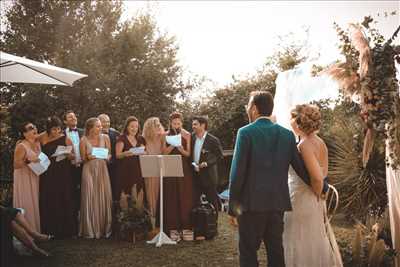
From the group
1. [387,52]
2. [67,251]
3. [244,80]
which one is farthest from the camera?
[244,80]

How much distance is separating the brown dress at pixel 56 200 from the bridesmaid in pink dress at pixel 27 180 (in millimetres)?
200

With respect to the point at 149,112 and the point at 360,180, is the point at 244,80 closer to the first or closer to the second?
the point at 149,112

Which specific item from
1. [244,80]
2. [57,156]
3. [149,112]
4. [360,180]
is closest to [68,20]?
[149,112]

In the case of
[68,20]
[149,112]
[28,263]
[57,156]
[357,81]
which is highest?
[68,20]

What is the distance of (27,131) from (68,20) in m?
11.1

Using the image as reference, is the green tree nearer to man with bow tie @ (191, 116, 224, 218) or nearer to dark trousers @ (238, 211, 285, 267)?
man with bow tie @ (191, 116, 224, 218)

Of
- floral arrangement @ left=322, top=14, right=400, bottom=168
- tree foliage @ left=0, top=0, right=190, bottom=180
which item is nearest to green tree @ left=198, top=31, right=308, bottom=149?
tree foliage @ left=0, top=0, right=190, bottom=180

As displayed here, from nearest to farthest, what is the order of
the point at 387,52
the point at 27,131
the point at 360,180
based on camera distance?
the point at 387,52
the point at 27,131
the point at 360,180

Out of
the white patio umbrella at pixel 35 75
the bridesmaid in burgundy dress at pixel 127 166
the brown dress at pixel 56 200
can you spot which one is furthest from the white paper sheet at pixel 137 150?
the white patio umbrella at pixel 35 75

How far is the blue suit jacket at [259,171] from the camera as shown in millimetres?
3982

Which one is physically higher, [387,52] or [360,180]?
[387,52]

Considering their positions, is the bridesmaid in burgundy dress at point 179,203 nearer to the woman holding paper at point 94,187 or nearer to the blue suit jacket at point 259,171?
the woman holding paper at point 94,187

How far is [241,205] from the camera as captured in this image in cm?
401

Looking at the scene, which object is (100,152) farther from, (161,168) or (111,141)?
(161,168)
